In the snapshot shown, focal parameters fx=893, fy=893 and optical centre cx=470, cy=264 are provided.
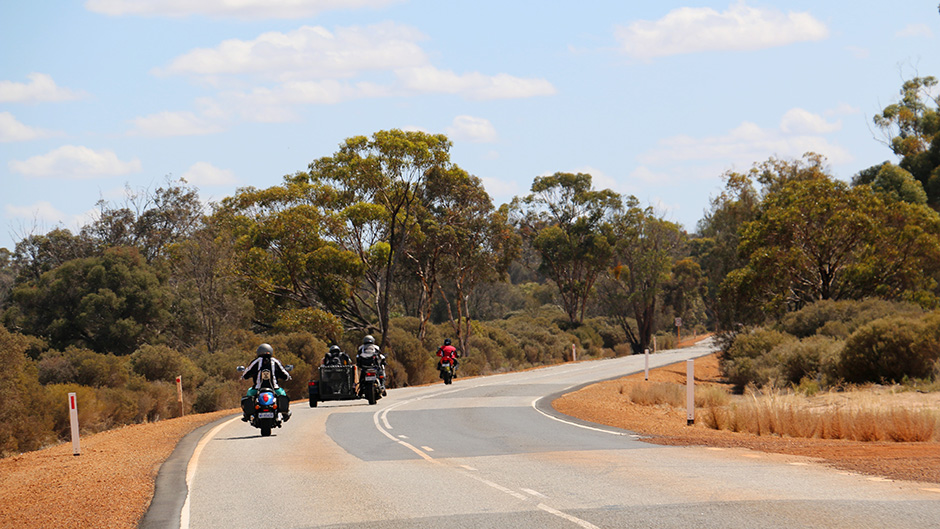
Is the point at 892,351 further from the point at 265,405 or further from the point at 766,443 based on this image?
the point at 265,405

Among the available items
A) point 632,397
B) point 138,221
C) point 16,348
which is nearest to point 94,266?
point 138,221

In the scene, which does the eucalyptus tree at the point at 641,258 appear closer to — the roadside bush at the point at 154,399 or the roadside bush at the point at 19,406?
the roadside bush at the point at 154,399

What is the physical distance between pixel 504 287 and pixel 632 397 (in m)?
74.3

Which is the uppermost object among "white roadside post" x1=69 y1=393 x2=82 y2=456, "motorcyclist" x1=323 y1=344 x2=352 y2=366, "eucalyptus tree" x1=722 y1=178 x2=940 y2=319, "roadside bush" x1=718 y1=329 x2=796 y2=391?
"eucalyptus tree" x1=722 y1=178 x2=940 y2=319

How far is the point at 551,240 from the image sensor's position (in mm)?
70625

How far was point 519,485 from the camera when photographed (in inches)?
390

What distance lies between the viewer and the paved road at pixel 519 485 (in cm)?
792

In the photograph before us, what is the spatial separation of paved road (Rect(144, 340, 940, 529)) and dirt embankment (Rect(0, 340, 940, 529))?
60 cm

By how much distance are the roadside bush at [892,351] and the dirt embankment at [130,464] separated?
8.28m

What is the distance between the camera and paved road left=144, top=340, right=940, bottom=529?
7922mm

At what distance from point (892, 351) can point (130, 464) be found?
839 inches

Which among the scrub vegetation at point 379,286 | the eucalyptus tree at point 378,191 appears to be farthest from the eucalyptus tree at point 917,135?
the eucalyptus tree at point 378,191

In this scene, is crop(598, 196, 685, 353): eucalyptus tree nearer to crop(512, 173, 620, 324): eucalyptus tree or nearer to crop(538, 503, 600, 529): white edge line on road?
crop(512, 173, 620, 324): eucalyptus tree

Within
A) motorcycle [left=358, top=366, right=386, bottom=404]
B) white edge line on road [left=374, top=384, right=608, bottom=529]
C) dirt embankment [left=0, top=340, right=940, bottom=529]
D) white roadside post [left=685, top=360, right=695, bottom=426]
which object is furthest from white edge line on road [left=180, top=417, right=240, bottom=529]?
white roadside post [left=685, top=360, right=695, bottom=426]
